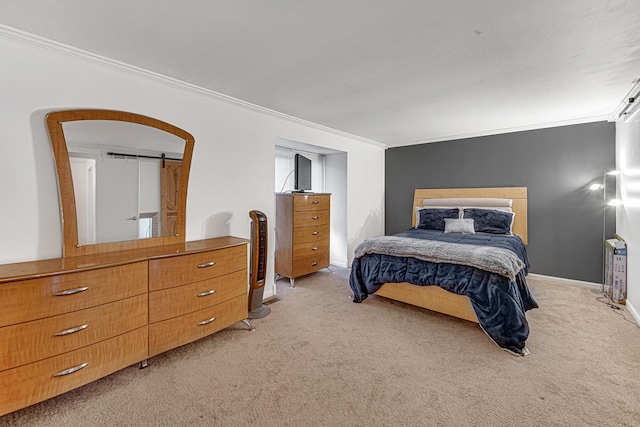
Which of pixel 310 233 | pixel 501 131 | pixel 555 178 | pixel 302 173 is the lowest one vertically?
pixel 310 233

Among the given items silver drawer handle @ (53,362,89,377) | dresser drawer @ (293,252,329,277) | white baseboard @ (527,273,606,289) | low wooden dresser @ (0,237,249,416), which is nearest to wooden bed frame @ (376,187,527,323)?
white baseboard @ (527,273,606,289)

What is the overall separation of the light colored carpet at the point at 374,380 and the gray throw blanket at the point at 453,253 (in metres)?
0.62

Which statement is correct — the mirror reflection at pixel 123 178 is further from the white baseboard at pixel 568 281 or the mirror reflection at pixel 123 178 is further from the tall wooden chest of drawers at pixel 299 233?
the white baseboard at pixel 568 281

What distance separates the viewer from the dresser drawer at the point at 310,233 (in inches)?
157

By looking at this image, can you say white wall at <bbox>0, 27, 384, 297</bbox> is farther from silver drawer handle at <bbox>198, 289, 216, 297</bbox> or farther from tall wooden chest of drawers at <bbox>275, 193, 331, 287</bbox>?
silver drawer handle at <bbox>198, 289, 216, 297</bbox>

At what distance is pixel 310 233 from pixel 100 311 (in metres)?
2.70

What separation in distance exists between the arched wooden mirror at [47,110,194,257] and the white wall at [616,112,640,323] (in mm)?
4381

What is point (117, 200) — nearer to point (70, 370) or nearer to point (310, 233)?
Answer: point (70, 370)

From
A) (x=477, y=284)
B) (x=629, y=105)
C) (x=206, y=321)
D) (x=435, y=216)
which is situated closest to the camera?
(x=206, y=321)

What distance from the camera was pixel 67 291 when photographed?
5.54ft

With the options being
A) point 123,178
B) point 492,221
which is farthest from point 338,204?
point 123,178

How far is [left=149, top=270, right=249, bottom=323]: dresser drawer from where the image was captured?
209 centimetres

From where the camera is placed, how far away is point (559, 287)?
3816mm

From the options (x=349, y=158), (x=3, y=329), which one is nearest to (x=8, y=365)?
(x=3, y=329)
